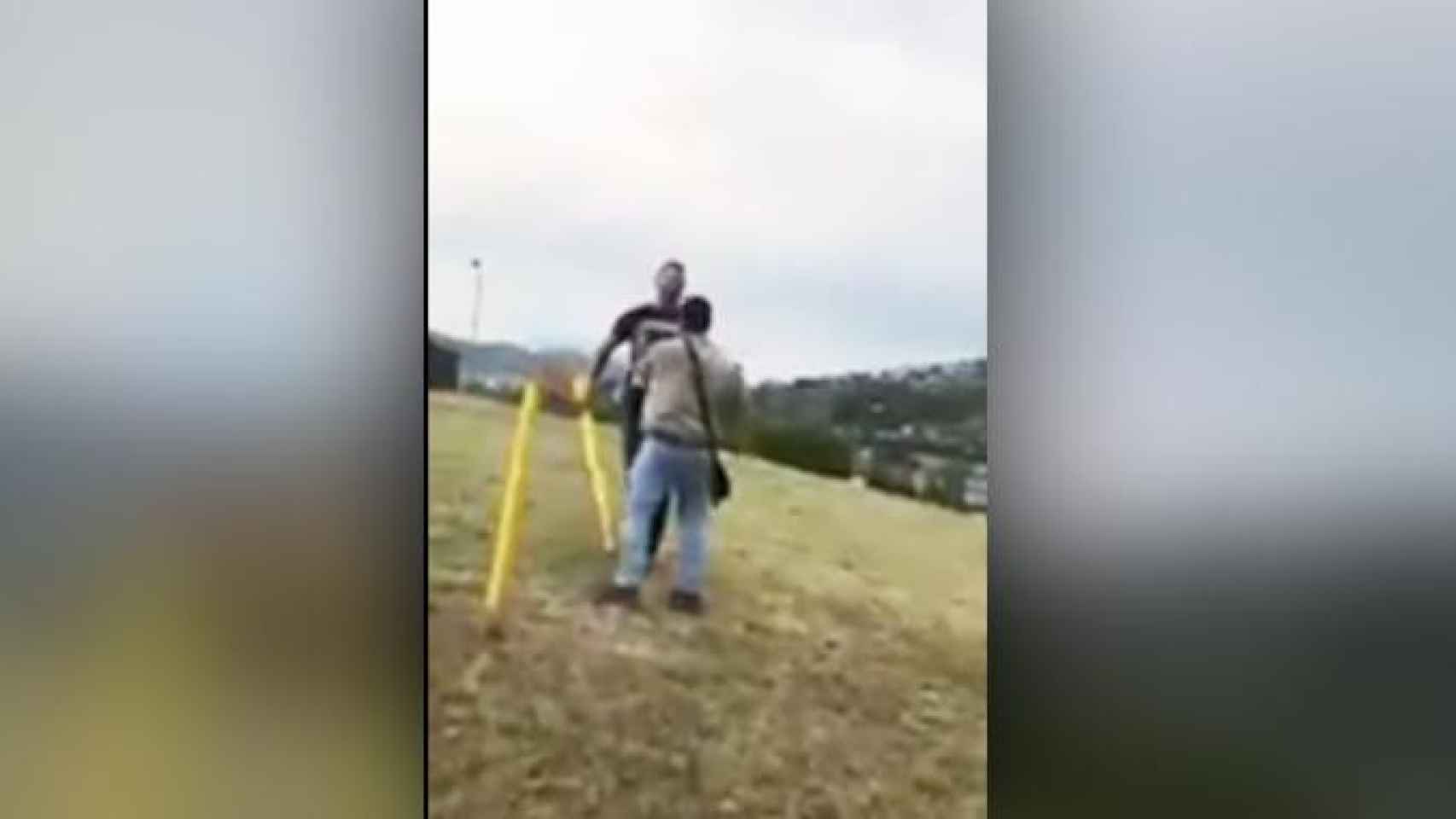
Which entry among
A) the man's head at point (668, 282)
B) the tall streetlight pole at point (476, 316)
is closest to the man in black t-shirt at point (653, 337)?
the man's head at point (668, 282)

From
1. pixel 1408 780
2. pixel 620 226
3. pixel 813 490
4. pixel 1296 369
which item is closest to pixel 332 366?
pixel 620 226

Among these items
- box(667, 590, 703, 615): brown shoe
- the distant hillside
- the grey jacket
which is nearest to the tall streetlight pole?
the distant hillside

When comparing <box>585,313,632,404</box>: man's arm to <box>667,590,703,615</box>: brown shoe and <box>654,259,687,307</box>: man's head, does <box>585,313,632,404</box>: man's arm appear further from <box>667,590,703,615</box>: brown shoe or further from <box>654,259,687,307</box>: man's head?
<box>667,590,703,615</box>: brown shoe

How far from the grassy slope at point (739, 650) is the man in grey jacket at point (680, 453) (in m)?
0.01

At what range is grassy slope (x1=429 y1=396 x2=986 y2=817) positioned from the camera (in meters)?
1.11

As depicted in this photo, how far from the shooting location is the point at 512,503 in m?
1.11

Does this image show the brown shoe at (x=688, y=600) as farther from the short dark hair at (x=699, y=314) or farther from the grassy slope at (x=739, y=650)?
the short dark hair at (x=699, y=314)

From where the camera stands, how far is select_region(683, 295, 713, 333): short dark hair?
112 cm

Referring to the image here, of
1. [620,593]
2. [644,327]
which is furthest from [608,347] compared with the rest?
[620,593]

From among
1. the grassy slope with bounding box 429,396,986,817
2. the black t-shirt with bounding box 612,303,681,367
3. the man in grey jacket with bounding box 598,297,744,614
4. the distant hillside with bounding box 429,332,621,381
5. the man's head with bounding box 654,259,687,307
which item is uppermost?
the man's head with bounding box 654,259,687,307

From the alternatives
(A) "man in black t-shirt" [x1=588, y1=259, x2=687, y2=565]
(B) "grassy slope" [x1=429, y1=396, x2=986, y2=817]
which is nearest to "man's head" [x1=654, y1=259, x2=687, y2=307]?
(A) "man in black t-shirt" [x1=588, y1=259, x2=687, y2=565]

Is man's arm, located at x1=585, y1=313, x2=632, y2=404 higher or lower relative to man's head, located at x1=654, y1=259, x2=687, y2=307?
lower

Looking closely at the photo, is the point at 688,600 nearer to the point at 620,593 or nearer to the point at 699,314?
the point at 620,593

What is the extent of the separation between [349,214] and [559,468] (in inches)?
8.9
